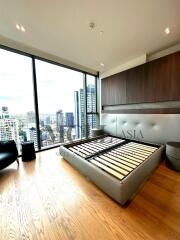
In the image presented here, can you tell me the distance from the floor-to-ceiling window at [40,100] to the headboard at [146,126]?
124cm

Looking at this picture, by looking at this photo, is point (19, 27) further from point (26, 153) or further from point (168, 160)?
point (168, 160)

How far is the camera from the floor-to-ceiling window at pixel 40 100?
270 centimetres

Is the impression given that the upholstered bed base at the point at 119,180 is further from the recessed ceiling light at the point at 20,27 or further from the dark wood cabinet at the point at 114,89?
the recessed ceiling light at the point at 20,27

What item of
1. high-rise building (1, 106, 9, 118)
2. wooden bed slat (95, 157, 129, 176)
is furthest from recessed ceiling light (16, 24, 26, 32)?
wooden bed slat (95, 157, 129, 176)

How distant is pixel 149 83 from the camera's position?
281 centimetres

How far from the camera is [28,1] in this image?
157 centimetres

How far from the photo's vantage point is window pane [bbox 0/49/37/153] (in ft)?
8.61

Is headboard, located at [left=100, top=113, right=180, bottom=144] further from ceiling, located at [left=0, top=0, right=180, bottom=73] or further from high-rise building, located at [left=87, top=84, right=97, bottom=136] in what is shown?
ceiling, located at [left=0, top=0, right=180, bottom=73]

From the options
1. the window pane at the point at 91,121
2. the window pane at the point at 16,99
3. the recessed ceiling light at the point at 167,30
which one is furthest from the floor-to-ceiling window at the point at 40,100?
the recessed ceiling light at the point at 167,30

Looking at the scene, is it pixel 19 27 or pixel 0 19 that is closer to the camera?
pixel 0 19

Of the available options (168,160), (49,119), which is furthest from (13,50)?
(168,160)

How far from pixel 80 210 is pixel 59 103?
2.91 m

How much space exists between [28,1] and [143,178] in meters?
3.02

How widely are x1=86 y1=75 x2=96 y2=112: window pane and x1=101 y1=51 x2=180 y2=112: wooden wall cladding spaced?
2.99ft
